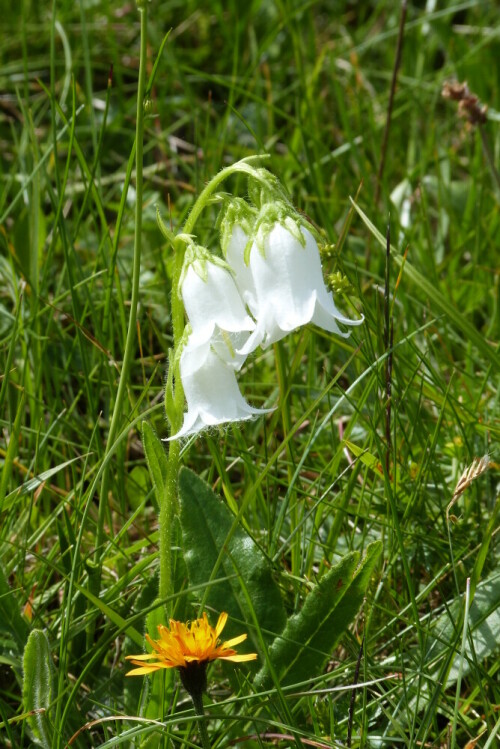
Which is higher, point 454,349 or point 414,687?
point 454,349

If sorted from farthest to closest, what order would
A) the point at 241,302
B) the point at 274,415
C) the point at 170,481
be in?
the point at 274,415 < the point at 170,481 < the point at 241,302

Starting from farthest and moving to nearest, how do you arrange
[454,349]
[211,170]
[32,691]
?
[211,170]
[454,349]
[32,691]

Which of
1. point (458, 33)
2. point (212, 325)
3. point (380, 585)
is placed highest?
point (458, 33)

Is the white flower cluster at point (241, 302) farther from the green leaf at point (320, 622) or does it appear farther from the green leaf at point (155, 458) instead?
the green leaf at point (320, 622)

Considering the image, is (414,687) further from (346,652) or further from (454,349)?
(454,349)

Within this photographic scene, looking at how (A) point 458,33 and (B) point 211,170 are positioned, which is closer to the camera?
(B) point 211,170

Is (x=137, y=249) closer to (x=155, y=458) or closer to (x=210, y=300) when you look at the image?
(x=210, y=300)

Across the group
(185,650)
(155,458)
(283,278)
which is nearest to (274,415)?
(155,458)

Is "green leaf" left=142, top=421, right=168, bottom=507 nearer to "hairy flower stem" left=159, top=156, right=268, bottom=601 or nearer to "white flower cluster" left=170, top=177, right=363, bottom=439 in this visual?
"hairy flower stem" left=159, top=156, right=268, bottom=601

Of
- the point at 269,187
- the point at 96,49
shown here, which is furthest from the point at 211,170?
the point at 269,187
